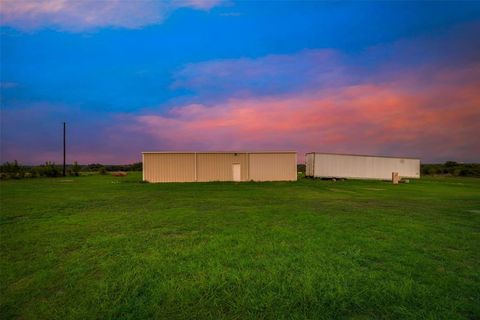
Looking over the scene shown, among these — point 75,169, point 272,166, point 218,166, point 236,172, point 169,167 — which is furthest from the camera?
point 75,169

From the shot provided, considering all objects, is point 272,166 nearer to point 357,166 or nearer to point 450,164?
point 357,166

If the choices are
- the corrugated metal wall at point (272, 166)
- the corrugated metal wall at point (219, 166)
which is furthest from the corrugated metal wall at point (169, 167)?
the corrugated metal wall at point (272, 166)

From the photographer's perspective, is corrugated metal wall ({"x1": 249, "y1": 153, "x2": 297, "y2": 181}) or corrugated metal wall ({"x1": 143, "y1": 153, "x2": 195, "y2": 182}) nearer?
corrugated metal wall ({"x1": 143, "y1": 153, "x2": 195, "y2": 182})

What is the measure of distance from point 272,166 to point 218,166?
6.30m

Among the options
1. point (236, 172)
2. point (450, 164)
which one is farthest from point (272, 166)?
point (450, 164)

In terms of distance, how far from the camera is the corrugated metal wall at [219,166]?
32188 millimetres

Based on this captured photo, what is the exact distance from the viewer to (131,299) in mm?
4023

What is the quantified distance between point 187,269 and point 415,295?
3530 mm

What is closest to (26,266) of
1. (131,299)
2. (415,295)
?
(131,299)

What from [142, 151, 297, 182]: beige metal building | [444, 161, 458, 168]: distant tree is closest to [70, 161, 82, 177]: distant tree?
[142, 151, 297, 182]: beige metal building

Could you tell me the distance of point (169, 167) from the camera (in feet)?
105

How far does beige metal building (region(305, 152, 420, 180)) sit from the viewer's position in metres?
36.2

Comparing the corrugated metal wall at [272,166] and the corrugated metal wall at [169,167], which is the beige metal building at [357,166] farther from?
the corrugated metal wall at [169,167]

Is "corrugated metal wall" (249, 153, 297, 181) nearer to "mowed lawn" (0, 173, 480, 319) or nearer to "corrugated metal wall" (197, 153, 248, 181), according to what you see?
"corrugated metal wall" (197, 153, 248, 181)
